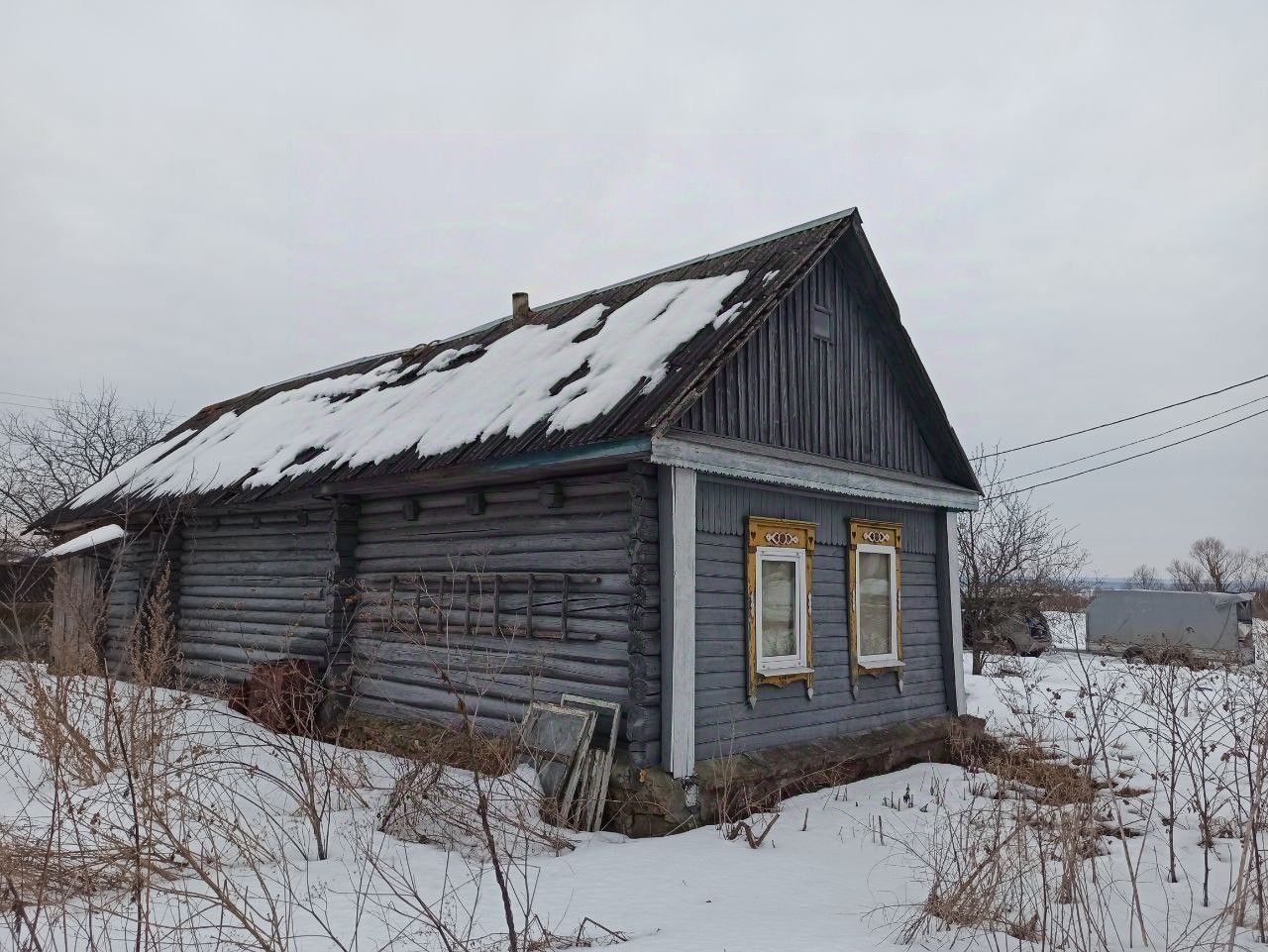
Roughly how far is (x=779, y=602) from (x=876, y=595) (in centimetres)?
191

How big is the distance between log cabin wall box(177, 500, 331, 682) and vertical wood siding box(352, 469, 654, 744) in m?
1.00

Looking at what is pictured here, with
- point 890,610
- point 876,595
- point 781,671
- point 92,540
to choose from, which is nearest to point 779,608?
point 781,671

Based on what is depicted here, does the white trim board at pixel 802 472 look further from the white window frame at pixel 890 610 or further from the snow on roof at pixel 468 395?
the snow on roof at pixel 468 395

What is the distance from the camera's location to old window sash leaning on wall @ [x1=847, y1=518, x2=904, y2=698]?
31.7 ft

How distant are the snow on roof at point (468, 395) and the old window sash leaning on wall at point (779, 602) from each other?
189cm

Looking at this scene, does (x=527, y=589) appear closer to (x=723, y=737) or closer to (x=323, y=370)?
(x=723, y=737)

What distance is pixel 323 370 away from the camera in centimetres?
1720

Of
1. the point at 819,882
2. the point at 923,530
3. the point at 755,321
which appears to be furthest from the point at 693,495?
the point at 923,530

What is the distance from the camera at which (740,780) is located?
24.7ft

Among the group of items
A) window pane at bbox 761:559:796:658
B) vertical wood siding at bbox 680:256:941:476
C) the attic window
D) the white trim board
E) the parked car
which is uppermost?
the attic window

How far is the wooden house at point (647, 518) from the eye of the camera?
25.0 ft

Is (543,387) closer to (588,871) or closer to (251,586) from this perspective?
(588,871)

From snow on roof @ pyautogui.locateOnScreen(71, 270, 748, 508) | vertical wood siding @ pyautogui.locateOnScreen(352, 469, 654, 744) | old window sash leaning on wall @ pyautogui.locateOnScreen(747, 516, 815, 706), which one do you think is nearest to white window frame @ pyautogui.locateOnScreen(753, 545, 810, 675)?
old window sash leaning on wall @ pyautogui.locateOnScreen(747, 516, 815, 706)

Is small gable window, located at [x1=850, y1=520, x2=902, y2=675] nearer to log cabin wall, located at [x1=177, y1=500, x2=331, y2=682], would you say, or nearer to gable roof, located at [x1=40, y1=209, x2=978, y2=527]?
gable roof, located at [x1=40, y1=209, x2=978, y2=527]
